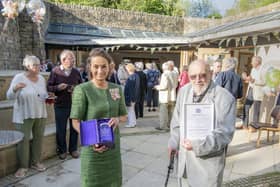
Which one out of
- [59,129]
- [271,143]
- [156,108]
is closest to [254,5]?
[156,108]

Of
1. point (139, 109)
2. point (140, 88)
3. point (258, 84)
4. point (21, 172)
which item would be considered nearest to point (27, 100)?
point (21, 172)

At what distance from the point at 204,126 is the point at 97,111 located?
86cm

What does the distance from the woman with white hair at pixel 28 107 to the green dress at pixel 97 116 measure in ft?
4.85

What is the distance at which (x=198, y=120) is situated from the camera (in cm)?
201

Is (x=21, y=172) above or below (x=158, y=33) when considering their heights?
below

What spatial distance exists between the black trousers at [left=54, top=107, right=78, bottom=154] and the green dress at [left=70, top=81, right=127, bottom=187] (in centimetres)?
187

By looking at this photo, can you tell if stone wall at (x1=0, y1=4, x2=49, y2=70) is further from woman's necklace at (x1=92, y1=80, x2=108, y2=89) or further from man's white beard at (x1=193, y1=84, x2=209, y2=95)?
man's white beard at (x1=193, y1=84, x2=209, y2=95)

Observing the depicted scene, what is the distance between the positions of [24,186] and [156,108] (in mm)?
6219

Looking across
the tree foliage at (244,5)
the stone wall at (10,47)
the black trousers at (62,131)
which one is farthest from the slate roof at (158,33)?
the tree foliage at (244,5)

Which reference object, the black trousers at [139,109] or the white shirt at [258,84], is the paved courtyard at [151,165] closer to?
the white shirt at [258,84]

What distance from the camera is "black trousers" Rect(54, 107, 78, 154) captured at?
12.9 ft

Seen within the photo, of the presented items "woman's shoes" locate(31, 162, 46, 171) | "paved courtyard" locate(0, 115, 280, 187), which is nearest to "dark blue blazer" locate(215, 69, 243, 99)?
"paved courtyard" locate(0, 115, 280, 187)

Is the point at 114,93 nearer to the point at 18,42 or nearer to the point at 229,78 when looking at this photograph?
the point at 229,78

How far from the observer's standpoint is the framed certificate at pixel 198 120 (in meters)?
2.00
